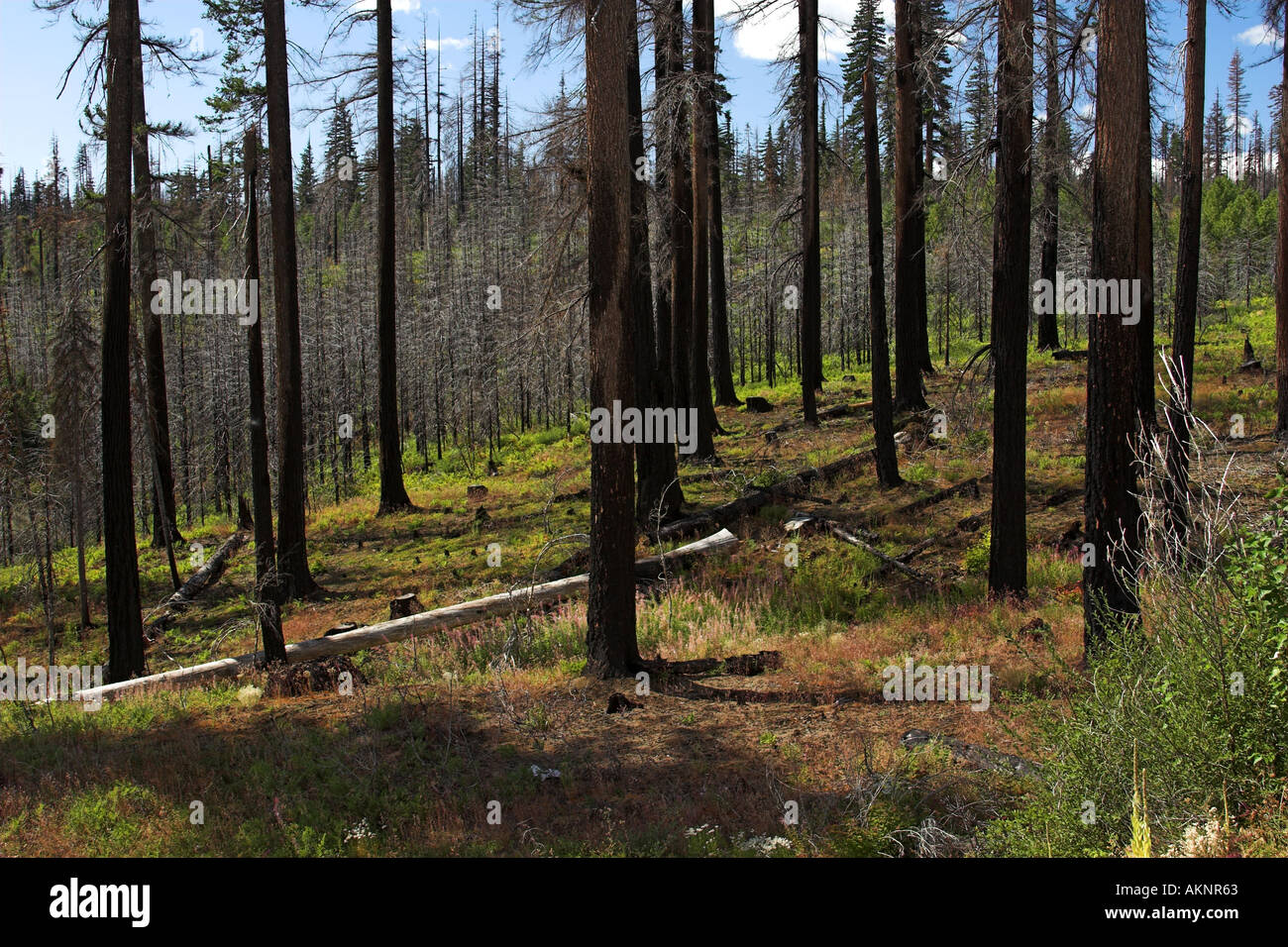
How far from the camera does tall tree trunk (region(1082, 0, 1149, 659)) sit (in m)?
7.88

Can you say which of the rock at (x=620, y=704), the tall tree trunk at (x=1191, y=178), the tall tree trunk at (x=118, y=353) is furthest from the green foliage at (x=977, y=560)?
the tall tree trunk at (x=118, y=353)

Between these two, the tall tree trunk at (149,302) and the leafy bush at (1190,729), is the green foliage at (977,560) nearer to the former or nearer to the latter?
the leafy bush at (1190,729)

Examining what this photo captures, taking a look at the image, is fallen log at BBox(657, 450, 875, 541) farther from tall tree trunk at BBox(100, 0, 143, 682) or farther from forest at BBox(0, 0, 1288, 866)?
tall tree trunk at BBox(100, 0, 143, 682)

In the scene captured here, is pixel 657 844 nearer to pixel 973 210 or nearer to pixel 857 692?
pixel 857 692

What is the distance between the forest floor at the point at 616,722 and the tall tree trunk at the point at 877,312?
67 centimetres

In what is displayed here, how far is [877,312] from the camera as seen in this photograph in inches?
603

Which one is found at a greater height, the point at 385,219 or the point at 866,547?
the point at 385,219

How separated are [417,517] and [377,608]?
7.17 metres

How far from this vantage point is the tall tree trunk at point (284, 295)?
14.8 metres

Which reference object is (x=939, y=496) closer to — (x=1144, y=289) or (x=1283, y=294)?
(x=1144, y=289)

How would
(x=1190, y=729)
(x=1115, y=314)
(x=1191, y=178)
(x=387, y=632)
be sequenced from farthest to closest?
(x=1191, y=178)
(x=387, y=632)
(x=1115, y=314)
(x=1190, y=729)

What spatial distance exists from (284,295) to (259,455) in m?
4.63

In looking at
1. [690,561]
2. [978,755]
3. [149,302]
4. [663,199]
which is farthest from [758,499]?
[149,302]

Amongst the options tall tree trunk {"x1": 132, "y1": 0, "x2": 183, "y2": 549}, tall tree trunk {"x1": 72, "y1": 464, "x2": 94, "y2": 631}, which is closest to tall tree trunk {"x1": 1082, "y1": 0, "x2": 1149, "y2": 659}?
tall tree trunk {"x1": 132, "y1": 0, "x2": 183, "y2": 549}
